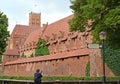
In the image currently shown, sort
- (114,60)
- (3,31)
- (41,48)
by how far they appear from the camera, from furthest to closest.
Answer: (41,48) < (3,31) < (114,60)

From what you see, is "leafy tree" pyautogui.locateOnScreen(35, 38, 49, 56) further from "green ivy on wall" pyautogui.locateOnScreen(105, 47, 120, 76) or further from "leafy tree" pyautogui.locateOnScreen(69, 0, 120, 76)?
"leafy tree" pyautogui.locateOnScreen(69, 0, 120, 76)

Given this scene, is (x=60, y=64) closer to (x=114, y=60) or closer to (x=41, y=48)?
(x=114, y=60)

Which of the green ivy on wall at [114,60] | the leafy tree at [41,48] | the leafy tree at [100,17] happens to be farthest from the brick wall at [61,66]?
the leafy tree at [100,17]

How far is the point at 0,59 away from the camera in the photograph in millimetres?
100312

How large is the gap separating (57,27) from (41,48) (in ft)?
21.4

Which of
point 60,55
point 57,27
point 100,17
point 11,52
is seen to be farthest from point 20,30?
point 100,17

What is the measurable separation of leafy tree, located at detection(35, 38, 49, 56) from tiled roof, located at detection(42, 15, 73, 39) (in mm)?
2014

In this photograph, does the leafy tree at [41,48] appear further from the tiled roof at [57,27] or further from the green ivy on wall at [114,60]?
the green ivy on wall at [114,60]

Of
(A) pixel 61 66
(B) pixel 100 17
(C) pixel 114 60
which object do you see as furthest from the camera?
(A) pixel 61 66

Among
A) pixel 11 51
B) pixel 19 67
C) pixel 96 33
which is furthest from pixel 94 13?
pixel 11 51

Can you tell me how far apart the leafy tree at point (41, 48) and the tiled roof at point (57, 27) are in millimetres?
2014

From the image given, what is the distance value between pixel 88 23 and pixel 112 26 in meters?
5.98

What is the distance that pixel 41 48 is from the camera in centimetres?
7681

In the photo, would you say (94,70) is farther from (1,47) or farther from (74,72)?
(1,47)
